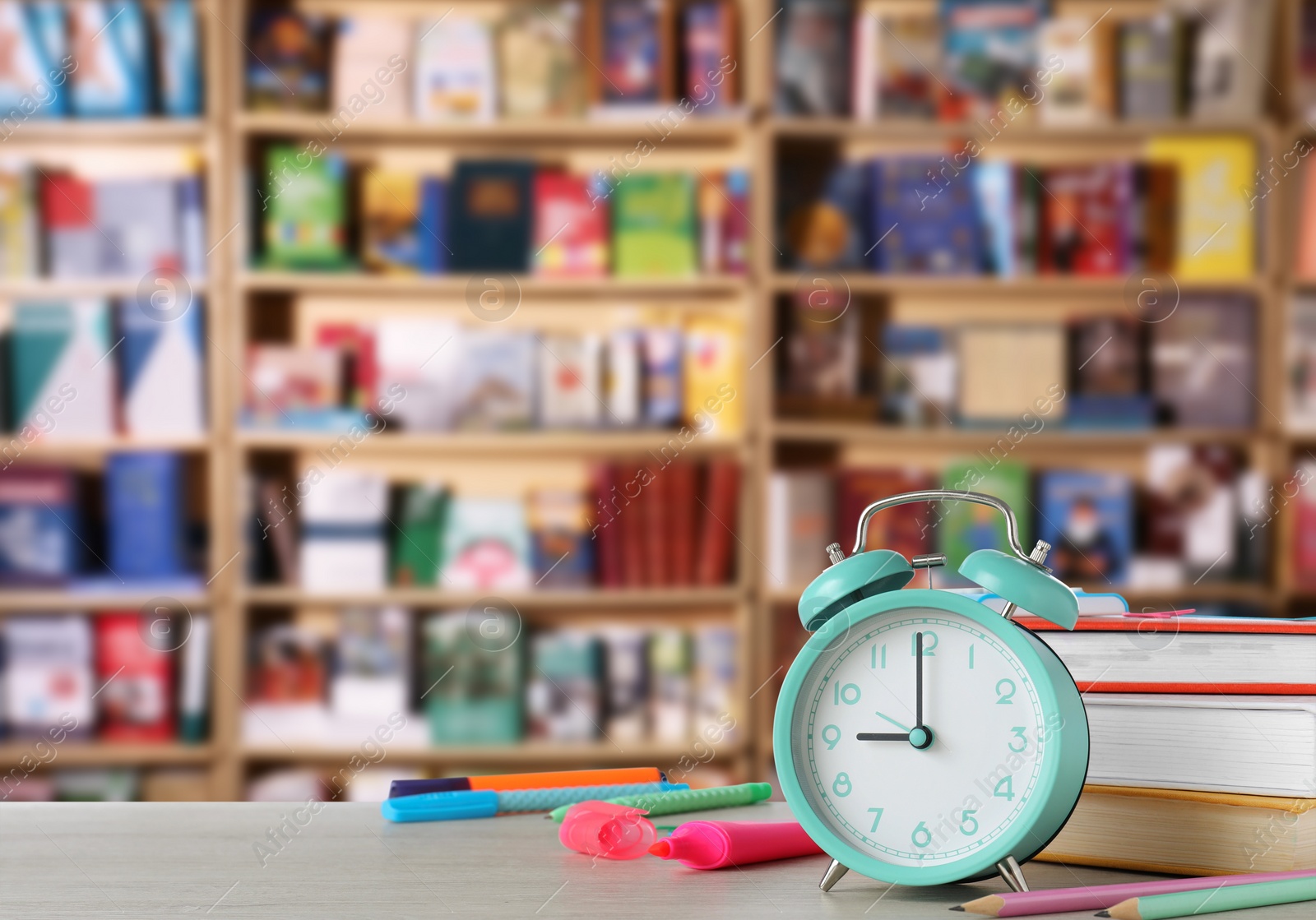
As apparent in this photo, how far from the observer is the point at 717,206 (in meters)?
2.80

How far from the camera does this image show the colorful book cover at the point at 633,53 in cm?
281

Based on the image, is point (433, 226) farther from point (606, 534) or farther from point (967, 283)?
point (967, 283)

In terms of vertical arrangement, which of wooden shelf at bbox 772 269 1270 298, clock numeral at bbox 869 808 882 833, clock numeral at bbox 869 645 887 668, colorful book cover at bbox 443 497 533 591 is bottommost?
colorful book cover at bbox 443 497 533 591

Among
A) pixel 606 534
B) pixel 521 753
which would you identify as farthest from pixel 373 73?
pixel 521 753

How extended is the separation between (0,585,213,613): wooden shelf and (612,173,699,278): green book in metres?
1.23

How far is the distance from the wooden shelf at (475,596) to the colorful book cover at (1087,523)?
74cm

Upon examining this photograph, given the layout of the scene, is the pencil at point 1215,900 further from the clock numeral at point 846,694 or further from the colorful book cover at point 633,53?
the colorful book cover at point 633,53

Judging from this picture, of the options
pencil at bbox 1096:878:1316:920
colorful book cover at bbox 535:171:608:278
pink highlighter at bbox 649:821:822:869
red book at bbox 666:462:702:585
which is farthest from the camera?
colorful book cover at bbox 535:171:608:278

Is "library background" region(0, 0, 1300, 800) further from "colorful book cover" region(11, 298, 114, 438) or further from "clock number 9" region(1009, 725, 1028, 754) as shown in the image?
"clock number 9" region(1009, 725, 1028, 754)

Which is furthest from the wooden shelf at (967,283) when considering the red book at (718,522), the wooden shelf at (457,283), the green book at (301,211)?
the green book at (301,211)

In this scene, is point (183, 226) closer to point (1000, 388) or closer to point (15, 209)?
point (15, 209)

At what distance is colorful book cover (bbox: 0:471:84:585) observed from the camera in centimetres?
277

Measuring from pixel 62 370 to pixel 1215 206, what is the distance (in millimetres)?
2627

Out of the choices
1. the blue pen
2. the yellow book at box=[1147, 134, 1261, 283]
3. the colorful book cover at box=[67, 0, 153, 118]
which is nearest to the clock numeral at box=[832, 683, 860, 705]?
the blue pen
